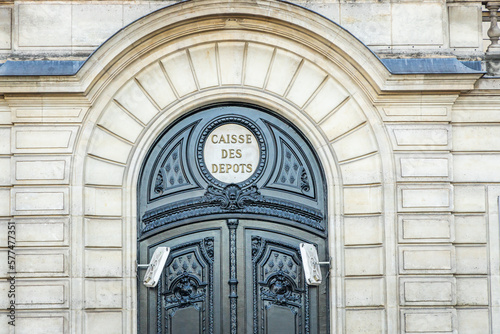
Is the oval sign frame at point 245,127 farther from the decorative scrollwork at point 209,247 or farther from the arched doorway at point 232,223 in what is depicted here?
the decorative scrollwork at point 209,247

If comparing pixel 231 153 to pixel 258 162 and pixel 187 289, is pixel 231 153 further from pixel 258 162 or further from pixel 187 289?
pixel 187 289

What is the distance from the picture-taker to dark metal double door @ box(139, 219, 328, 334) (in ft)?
39.7

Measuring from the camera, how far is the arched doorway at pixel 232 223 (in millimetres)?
12109

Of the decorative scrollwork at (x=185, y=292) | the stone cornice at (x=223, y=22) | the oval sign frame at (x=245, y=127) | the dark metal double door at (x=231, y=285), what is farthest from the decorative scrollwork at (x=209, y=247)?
the stone cornice at (x=223, y=22)

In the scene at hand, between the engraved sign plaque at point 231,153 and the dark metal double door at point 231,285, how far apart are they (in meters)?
0.63

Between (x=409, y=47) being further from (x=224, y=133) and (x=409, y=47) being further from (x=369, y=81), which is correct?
(x=224, y=133)

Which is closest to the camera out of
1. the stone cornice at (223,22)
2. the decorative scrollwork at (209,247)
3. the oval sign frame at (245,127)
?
the stone cornice at (223,22)

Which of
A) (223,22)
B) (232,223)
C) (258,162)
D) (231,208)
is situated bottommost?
(232,223)

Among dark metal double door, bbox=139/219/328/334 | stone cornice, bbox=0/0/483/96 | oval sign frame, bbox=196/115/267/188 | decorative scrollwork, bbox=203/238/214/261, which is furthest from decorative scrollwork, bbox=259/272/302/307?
stone cornice, bbox=0/0/483/96

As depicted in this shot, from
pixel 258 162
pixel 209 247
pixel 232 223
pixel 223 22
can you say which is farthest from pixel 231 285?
pixel 223 22

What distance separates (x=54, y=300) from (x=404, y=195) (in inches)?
178

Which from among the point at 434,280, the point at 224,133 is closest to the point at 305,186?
the point at 224,133

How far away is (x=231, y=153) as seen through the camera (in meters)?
12.4

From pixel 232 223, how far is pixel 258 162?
0.87 metres
